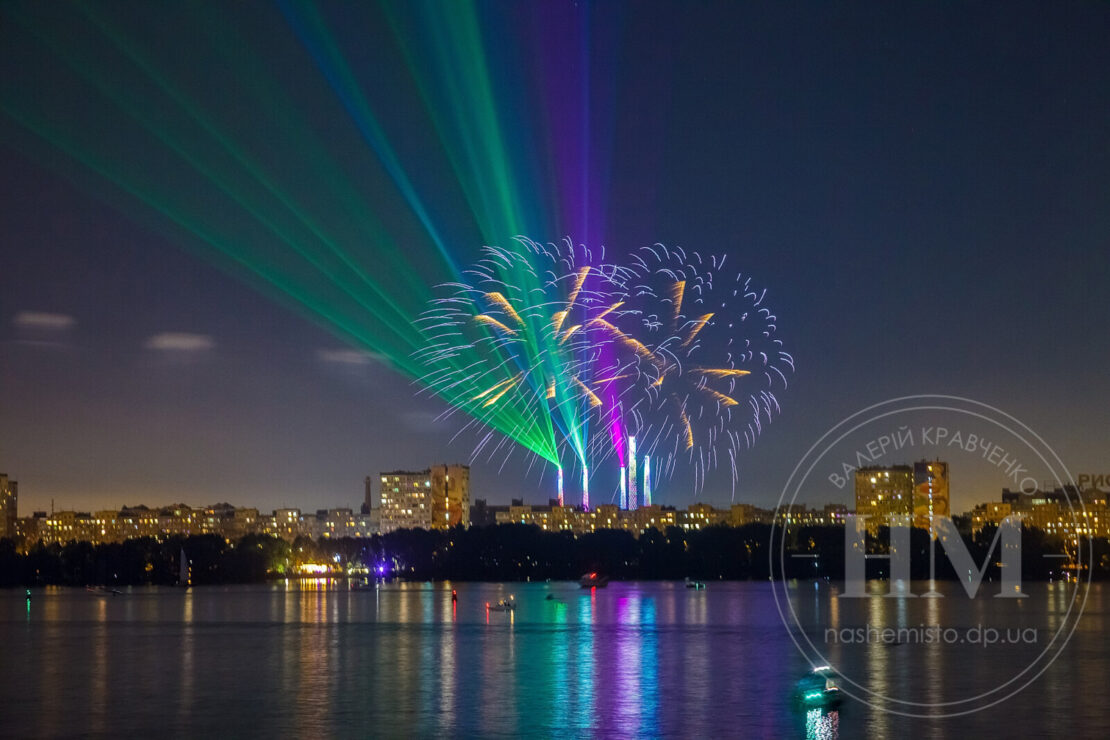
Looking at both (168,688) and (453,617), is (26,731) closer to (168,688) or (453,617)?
(168,688)

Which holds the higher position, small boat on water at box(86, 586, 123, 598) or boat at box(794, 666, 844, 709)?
boat at box(794, 666, 844, 709)

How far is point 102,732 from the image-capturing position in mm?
44719

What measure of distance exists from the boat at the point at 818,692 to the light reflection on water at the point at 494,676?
78cm

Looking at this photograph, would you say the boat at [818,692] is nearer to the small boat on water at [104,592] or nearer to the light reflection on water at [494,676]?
the light reflection on water at [494,676]

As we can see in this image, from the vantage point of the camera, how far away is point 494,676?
6175cm

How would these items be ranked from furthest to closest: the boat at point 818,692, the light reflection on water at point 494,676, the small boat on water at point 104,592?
the small boat on water at point 104,592 → the boat at point 818,692 → the light reflection on water at point 494,676

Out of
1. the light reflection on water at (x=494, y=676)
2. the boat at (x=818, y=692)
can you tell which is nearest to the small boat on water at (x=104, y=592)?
the light reflection on water at (x=494, y=676)

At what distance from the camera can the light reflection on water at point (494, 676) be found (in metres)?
46.3

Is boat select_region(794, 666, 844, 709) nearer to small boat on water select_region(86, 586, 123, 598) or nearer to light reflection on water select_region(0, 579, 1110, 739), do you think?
light reflection on water select_region(0, 579, 1110, 739)

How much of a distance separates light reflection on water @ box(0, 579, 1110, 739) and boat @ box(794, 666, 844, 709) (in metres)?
0.78

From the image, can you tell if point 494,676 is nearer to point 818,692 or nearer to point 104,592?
point 818,692

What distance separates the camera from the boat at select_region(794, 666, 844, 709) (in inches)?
1953

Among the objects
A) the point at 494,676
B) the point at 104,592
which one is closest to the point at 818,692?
the point at 494,676

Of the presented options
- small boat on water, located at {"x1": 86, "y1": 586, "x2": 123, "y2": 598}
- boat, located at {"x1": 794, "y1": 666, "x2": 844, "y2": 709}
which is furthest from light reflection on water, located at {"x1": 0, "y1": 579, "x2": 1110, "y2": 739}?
small boat on water, located at {"x1": 86, "y1": 586, "x2": 123, "y2": 598}
